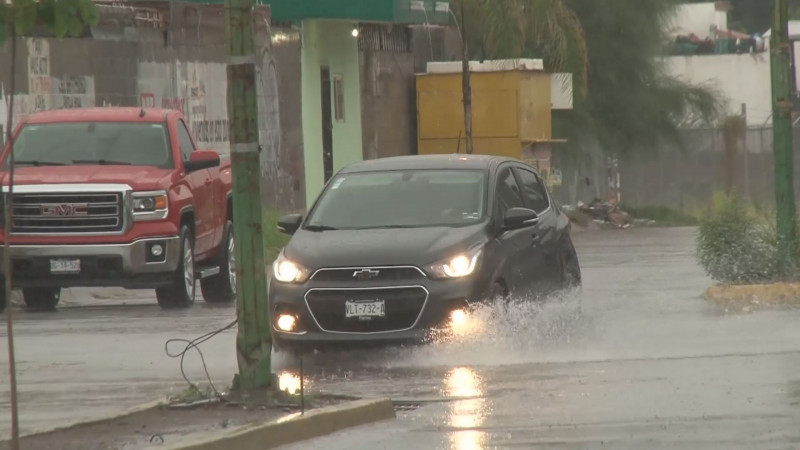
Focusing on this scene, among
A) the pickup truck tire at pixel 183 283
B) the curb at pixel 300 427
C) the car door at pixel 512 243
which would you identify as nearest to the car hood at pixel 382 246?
the car door at pixel 512 243

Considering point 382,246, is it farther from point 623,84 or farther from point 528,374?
point 623,84

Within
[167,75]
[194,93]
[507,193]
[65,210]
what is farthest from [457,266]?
[194,93]

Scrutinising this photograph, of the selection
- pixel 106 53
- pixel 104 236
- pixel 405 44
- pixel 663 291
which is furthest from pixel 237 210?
pixel 405 44

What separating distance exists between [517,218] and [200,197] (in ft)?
21.8

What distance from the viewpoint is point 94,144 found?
21.5 metres

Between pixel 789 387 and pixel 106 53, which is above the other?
pixel 106 53

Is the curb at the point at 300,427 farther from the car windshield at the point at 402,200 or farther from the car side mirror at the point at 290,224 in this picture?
the car side mirror at the point at 290,224

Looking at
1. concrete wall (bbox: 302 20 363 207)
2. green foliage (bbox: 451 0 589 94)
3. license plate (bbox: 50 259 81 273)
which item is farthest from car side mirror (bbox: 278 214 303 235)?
green foliage (bbox: 451 0 589 94)

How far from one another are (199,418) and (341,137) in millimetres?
28161

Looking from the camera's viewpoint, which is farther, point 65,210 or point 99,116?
point 99,116

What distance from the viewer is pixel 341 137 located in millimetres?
39312

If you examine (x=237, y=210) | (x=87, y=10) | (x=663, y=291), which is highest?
(x=87, y=10)

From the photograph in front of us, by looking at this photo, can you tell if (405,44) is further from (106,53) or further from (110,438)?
(110,438)

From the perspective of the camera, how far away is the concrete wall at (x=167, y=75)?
2689 cm
